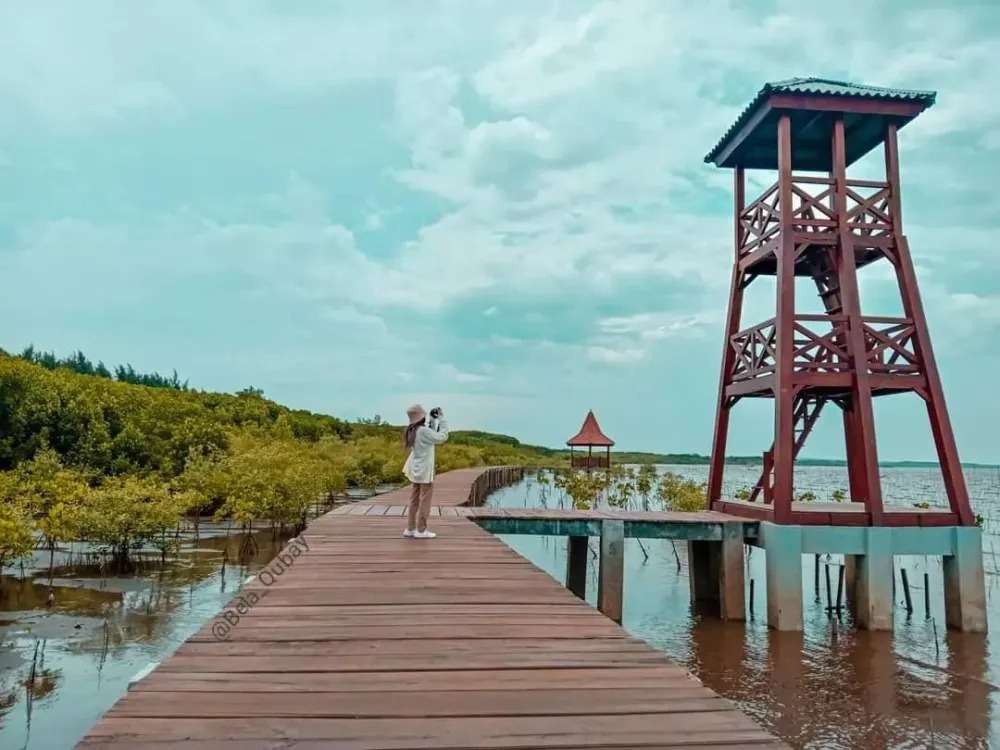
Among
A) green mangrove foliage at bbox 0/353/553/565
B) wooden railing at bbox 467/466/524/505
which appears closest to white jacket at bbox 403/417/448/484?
green mangrove foliage at bbox 0/353/553/565

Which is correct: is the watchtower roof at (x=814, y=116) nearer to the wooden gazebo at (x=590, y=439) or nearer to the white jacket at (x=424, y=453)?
the white jacket at (x=424, y=453)

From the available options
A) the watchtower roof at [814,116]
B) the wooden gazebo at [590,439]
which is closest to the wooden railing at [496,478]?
the wooden gazebo at [590,439]

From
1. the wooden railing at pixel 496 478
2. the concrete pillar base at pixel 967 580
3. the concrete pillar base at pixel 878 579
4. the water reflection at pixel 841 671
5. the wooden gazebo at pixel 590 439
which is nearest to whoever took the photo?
the water reflection at pixel 841 671

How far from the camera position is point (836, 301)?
38.0 feet

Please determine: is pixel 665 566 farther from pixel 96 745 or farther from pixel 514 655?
pixel 96 745

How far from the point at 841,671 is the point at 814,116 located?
747 cm

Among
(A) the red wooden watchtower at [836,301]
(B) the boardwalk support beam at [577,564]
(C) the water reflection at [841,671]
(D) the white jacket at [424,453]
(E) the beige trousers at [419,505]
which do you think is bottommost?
(C) the water reflection at [841,671]

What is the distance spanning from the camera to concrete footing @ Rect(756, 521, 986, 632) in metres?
Result: 9.70

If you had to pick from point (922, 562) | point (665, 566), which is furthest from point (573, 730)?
point (922, 562)

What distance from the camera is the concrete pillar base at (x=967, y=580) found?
386 inches

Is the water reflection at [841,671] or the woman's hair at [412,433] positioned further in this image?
the woman's hair at [412,433]

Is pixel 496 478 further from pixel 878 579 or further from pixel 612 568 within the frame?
pixel 878 579

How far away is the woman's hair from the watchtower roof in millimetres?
6835

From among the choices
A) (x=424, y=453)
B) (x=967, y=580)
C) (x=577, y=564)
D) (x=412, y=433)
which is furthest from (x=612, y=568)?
(x=967, y=580)
